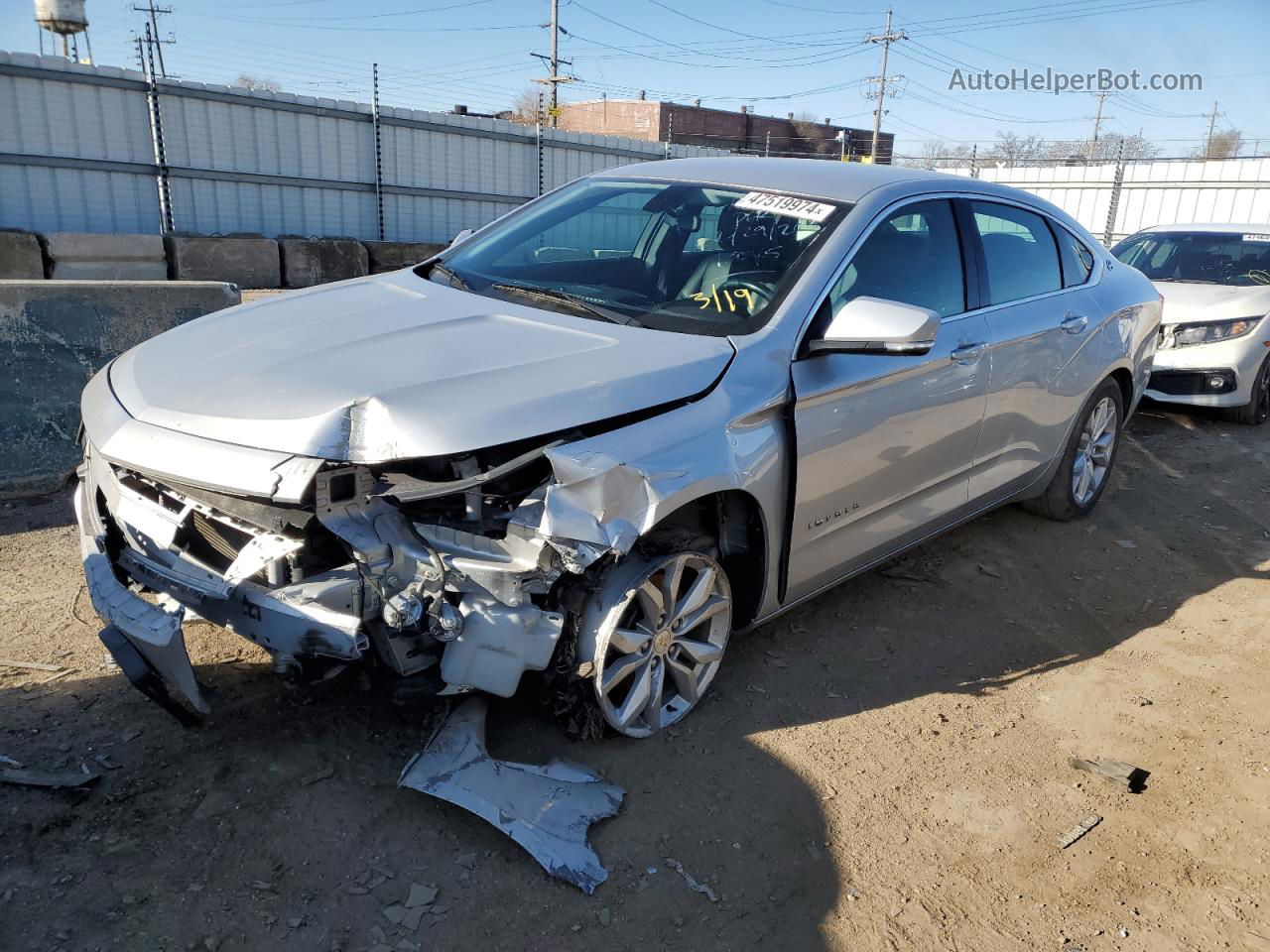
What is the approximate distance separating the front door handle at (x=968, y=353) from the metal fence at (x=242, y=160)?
12073 mm

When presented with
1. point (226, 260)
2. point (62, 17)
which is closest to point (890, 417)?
point (226, 260)

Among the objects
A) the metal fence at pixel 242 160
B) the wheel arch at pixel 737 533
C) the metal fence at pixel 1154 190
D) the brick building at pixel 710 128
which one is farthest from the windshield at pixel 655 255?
the brick building at pixel 710 128

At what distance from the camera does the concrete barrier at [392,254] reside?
13.6m

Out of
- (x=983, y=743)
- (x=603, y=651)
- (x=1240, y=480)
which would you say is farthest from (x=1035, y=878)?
(x=1240, y=480)

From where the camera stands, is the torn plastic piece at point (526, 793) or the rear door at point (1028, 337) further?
the rear door at point (1028, 337)

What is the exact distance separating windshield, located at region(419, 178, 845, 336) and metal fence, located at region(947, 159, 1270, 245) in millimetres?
15042

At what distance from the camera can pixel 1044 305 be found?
14.7ft

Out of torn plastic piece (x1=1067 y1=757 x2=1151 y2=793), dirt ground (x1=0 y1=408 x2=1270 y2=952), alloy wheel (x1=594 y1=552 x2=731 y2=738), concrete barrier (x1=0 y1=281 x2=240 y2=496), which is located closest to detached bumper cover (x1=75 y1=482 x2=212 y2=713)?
dirt ground (x1=0 y1=408 x2=1270 y2=952)

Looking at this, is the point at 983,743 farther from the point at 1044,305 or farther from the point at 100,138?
the point at 100,138

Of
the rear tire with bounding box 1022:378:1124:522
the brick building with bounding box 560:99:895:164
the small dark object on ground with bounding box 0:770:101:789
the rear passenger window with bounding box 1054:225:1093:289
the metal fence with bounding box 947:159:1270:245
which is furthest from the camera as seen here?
the brick building with bounding box 560:99:895:164

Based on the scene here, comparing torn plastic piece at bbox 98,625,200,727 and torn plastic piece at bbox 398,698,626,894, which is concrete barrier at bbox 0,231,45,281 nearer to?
torn plastic piece at bbox 98,625,200,727

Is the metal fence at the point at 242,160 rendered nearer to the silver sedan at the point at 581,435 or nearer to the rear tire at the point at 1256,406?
the silver sedan at the point at 581,435

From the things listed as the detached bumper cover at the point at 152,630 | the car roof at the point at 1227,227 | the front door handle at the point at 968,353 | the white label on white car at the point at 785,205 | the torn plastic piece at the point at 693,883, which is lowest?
the torn plastic piece at the point at 693,883

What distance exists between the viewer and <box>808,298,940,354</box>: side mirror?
3029mm
